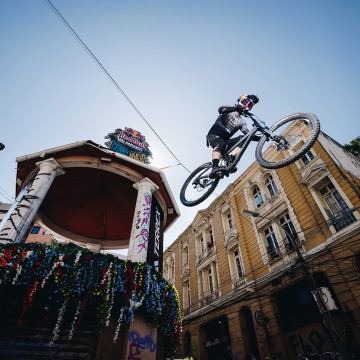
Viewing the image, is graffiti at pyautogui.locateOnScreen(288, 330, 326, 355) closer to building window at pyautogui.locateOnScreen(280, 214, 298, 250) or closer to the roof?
building window at pyautogui.locateOnScreen(280, 214, 298, 250)

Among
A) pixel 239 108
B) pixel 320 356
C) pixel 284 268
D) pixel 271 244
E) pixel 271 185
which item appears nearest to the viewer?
pixel 239 108

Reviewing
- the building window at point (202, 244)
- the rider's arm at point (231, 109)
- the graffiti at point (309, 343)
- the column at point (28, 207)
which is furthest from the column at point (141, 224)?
the building window at point (202, 244)

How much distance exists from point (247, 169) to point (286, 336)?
40.8 feet

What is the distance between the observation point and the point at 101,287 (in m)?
4.49

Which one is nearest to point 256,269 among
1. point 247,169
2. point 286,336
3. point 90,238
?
point 286,336

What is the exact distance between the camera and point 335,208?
13.0 meters

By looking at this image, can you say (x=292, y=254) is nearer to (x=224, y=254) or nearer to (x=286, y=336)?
(x=286, y=336)

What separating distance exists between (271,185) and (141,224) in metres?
14.2

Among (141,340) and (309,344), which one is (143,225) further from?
(309,344)

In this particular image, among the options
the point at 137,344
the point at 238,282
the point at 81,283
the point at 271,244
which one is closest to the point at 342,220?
the point at 271,244

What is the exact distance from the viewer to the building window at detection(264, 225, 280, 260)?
15086 millimetres

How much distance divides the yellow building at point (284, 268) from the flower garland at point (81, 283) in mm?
8609

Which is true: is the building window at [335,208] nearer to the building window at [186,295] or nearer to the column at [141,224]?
the column at [141,224]

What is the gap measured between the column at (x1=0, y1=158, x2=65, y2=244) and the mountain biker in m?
4.96
